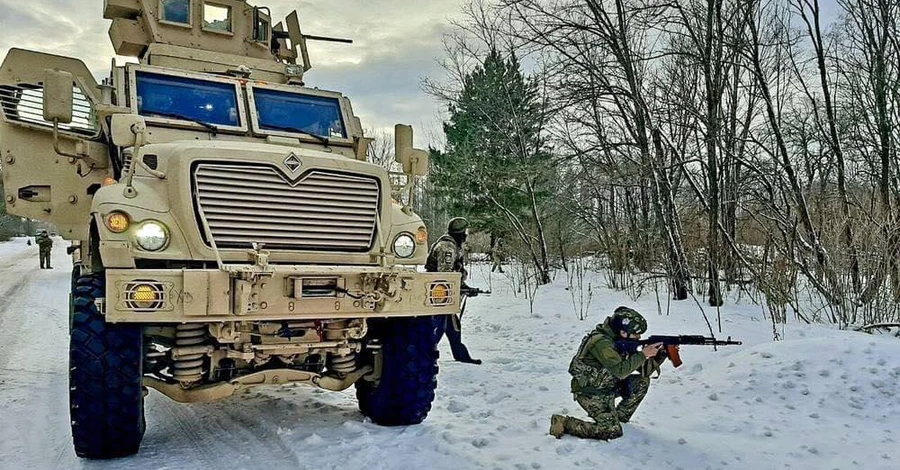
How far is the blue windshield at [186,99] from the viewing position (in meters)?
5.52

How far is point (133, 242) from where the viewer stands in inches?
159

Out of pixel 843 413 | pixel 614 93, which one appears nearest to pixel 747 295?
pixel 614 93

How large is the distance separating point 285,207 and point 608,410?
8.28 ft

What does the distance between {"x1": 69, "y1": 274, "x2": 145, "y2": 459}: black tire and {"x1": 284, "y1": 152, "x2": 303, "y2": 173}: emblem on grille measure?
4.36 ft

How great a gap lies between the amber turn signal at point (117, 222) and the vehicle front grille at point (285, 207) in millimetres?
404

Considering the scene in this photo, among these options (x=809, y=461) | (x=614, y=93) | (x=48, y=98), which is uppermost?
(x=614, y=93)

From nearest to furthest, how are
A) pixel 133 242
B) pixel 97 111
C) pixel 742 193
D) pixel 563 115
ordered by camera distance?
pixel 133 242, pixel 97 111, pixel 742 193, pixel 563 115

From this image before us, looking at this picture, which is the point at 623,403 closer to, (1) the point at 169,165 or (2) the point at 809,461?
(2) the point at 809,461

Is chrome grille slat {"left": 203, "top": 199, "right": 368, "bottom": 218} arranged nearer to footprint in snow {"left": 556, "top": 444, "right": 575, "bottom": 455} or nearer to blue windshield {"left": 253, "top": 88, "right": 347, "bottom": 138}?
blue windshield {"left": 253, "top": 88, "right": 347, "bottom": 138}

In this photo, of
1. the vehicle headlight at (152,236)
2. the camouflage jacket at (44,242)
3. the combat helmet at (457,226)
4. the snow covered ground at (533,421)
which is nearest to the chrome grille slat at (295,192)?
the vehicle headlight at (152,236)

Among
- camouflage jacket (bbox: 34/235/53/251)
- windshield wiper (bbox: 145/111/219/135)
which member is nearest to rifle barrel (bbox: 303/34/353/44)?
windshield wiper (bbox: 145/111/219/135)

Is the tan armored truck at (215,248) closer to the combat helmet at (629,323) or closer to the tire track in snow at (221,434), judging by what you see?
the tire track in snow at (221,434)

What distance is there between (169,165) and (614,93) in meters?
8.40

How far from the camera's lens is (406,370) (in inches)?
198
